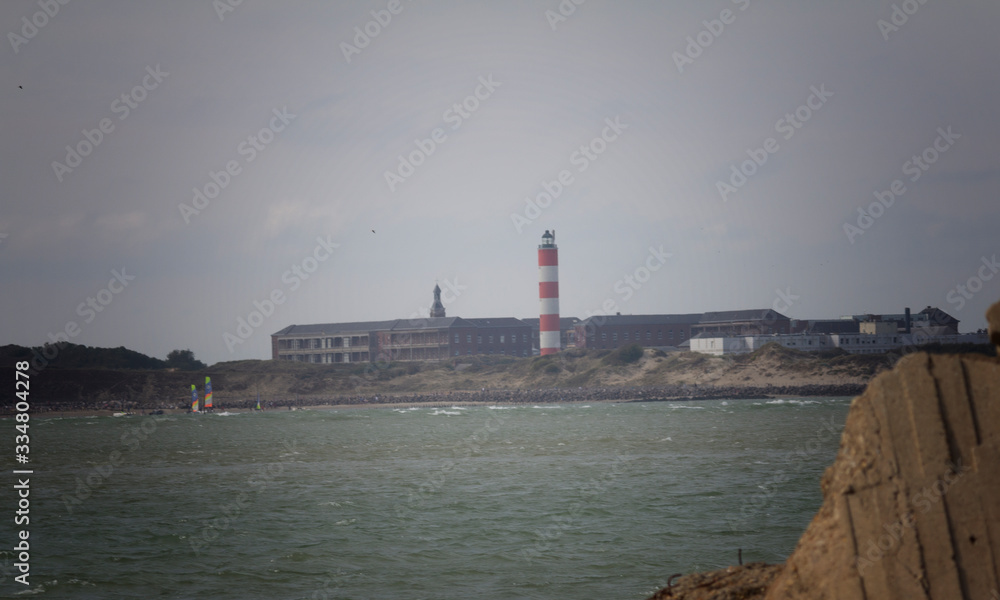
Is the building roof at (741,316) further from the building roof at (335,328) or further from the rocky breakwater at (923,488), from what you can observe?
the rocky breakwater at (923,488)

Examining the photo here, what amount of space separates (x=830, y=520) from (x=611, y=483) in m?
27.0

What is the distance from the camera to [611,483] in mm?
30844

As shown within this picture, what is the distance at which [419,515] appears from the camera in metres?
24.6

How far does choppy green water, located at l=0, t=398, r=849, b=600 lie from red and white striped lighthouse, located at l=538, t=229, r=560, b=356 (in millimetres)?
57958

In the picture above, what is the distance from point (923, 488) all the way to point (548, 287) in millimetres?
107476

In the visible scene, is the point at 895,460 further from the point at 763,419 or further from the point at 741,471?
the point at 763,419

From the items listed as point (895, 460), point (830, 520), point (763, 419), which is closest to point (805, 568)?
point (830, 520)

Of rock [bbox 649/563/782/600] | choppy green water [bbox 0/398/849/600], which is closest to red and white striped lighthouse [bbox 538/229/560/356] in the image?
choppy green water [bbox 0/398/849/600]

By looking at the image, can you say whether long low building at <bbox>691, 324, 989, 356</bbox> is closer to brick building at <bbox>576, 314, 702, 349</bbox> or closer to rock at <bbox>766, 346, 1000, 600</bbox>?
brick building at <bbox>576, 314, 702, 349</bbox>

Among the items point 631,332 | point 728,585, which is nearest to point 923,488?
point 728,585

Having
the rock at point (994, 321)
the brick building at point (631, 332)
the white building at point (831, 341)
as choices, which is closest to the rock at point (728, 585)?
the rock at point (994, 321)

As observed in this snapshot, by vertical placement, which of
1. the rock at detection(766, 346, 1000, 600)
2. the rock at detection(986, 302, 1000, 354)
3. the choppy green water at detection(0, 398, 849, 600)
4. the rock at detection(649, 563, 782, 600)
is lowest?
the choppy green water at detection(0, 398, 849, 600)

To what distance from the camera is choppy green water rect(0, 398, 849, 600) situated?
1625 cm

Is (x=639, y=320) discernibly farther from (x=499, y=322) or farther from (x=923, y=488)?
(x=923, y=488)
